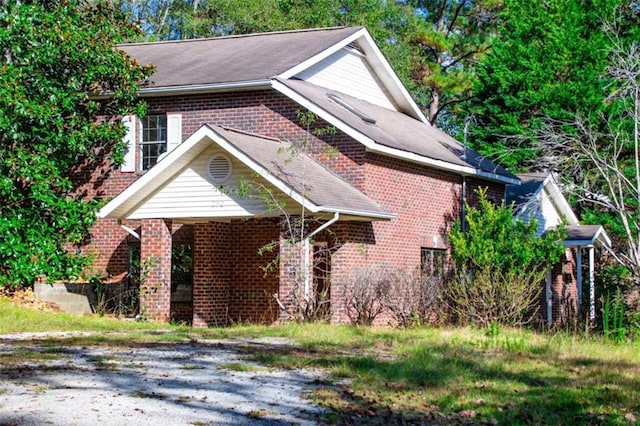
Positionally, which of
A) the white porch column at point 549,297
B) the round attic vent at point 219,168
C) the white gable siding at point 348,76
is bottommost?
the white porch column at point 549,297

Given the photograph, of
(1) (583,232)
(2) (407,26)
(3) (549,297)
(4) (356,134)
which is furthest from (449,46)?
(4) (356,134)

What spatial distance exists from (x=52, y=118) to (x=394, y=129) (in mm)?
8385

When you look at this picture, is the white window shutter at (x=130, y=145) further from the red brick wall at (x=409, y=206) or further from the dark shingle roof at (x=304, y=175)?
the red brick wall at (x=409, y=206)

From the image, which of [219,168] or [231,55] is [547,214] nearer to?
[231,55]

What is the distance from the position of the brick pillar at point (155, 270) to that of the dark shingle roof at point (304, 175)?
2.67 m

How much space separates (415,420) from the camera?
1022cm

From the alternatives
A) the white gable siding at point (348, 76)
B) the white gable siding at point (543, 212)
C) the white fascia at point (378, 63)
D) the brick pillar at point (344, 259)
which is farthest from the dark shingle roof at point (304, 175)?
the white gable siding at point (543, 212)

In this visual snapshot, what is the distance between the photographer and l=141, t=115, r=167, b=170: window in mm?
24906

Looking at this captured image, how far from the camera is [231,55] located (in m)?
27.0

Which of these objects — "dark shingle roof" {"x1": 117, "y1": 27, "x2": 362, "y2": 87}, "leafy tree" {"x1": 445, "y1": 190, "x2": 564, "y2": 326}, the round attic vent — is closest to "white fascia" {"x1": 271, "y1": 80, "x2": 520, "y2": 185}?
"dark shingle roof" {"x1": 117, "y1": 27, "x2": 362, "y2": 87}

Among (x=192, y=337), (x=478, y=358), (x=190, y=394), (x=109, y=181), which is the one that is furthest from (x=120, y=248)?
(x=190, y=394)

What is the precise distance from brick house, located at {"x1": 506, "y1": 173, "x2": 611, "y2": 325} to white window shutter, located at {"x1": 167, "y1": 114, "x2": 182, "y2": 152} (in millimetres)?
9856

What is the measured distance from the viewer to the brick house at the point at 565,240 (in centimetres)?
2973

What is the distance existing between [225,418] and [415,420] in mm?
1937
